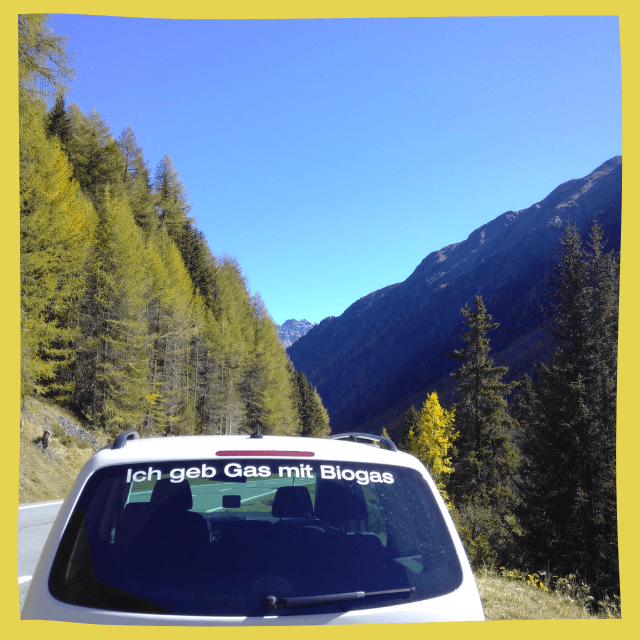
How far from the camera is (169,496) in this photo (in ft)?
5.78

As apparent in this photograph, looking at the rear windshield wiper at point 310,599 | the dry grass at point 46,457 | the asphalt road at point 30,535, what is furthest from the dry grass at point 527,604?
the dry grass at point 46,457

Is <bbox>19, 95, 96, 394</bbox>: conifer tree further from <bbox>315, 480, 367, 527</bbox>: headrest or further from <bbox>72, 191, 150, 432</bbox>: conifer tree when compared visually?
<bbox>315, 480, 367, 527</bbox>: headrest

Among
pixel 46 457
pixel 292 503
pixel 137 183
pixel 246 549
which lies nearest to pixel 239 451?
pixel 246 549

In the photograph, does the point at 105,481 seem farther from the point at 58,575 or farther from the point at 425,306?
the point at 425,306

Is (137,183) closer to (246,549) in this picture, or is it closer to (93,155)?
(93,155)

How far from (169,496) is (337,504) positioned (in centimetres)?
62

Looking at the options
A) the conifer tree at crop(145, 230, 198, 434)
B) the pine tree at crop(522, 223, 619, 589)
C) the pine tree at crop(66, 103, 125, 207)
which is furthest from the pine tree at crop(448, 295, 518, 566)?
the pine tree at crop(66, 103, 125, 207)

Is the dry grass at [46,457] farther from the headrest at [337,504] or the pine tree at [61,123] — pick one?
the pine tree at [61,123]

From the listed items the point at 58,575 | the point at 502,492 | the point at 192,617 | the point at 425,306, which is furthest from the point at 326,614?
the point at 425,306

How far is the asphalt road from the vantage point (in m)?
5.73

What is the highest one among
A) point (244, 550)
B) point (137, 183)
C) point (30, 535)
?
point (137, 183)

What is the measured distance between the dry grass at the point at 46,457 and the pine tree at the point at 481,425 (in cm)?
1919

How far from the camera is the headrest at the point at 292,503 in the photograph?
218cm

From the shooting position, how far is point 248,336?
43312 millimetres
